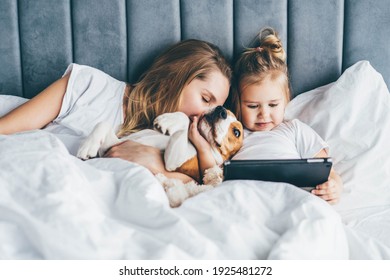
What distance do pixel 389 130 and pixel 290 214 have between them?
0.69m

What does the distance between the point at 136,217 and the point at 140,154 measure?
34cm

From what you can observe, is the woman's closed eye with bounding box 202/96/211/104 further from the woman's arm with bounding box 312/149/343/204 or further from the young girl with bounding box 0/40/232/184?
the woman's arm with bounding box 312/149/343/204

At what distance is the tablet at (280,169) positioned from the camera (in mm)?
1080

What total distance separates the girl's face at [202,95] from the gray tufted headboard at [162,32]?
179 mm

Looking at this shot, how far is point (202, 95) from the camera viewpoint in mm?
1438

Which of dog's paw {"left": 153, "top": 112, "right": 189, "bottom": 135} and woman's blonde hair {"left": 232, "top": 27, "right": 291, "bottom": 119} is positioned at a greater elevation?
woman's blonde hair {"left": 232, "top": 27, "right": 291, "bottom": 119}

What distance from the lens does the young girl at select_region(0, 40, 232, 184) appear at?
141 centimetres

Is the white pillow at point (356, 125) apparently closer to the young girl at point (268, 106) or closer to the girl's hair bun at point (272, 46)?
the young girl at point (268, 106)

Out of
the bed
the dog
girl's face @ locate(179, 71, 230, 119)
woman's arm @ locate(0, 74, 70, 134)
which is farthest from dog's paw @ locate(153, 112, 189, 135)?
woman's arm @ locate(0, 74, 70, 134)

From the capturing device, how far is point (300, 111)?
1.56 meters

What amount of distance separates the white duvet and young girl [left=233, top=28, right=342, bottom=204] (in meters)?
0.38

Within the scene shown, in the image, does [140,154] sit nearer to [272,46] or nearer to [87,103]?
[87,103]

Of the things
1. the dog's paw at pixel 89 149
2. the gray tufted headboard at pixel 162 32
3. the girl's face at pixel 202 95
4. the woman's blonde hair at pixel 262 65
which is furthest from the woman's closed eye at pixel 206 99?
the dog's paw at pixel 89 149

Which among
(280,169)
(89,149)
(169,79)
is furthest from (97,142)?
(280,169)
